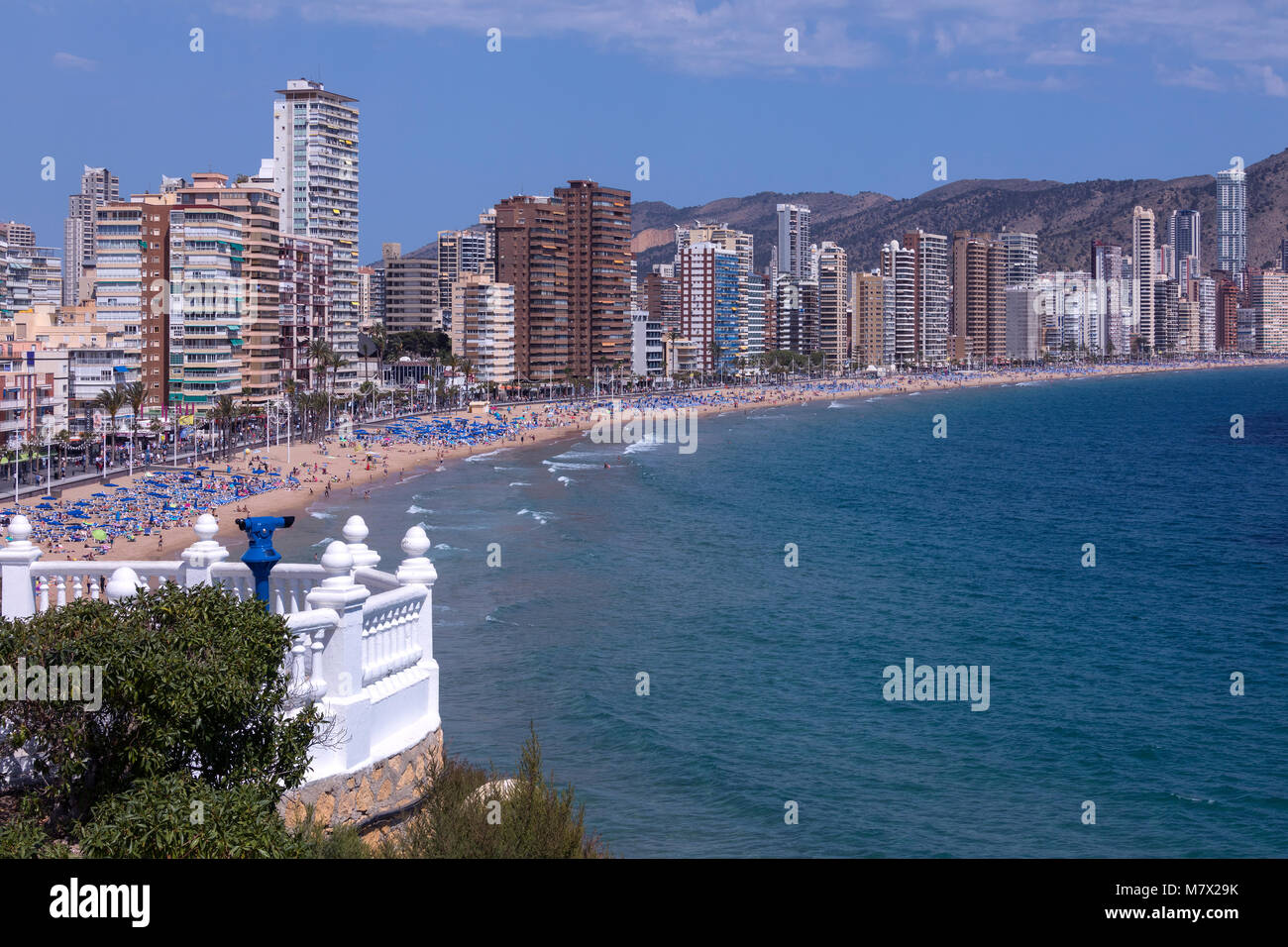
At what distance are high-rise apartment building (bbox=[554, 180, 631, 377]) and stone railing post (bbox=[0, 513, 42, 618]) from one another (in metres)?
173

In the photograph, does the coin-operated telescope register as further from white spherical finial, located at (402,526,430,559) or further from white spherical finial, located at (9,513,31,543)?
white spherical finial, located at (9,513,31,543)

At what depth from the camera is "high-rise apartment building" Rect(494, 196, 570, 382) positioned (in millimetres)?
178000

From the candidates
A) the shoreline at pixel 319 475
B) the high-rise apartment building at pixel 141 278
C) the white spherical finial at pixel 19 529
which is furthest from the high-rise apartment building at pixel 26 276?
the white spherical finial at pixel 19 529

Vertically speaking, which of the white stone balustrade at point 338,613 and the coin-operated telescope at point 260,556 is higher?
the coin-operated telescope at point 260,556

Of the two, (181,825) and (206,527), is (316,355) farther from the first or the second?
(181,825)

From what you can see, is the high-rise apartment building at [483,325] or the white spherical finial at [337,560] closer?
the white spherical finial at [337,560]

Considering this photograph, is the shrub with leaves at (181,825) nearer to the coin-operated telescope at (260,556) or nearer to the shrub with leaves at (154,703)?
the shrub with leaves at (154,703)

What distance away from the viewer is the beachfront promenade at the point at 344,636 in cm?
855

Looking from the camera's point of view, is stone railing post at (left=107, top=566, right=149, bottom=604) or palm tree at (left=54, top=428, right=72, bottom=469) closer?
stone railing post at (left=107, top=566, right=149, bottom=604)

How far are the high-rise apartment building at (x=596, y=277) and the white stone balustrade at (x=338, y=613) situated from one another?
17306 centimetres

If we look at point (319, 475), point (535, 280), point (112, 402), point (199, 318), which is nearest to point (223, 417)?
point (112, 402)

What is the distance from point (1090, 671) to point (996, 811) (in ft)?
37.7

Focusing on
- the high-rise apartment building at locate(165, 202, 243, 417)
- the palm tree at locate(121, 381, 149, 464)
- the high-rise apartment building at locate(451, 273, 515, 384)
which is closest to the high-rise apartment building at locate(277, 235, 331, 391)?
the high-rise apartment building at locate(165, 202, 243, 417)
